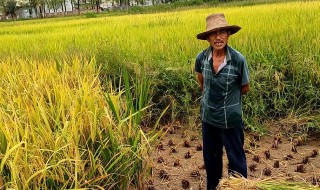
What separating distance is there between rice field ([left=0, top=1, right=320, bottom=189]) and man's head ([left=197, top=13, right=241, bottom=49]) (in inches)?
19.9

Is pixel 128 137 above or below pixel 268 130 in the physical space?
above

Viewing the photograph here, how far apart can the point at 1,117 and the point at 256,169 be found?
1.82 meters

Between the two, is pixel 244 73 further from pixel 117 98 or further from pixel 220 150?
pixel 117 98

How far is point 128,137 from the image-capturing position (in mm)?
2141

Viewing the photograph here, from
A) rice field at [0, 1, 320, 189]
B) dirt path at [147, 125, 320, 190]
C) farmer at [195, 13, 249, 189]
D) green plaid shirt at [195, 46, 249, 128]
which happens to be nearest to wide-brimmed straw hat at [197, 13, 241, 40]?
farmer at [195, 13, 249, 189]

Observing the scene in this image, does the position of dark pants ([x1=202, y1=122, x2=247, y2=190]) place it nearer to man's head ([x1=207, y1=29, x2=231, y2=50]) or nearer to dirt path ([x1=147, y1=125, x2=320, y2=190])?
dirt path ([x1=147, y1=125, x2=320, y2=190])

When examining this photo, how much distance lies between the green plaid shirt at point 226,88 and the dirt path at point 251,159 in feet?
1.36

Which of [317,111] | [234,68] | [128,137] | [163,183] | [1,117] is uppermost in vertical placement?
[234,68]

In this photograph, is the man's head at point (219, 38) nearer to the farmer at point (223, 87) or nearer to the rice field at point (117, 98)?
the farmer at point (223, 87)

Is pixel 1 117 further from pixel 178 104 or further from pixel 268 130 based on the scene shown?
pixel 268 130

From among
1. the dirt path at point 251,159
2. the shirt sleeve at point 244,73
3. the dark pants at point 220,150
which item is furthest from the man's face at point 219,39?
the dirt path at point 251,159

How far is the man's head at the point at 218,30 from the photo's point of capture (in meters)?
2.08

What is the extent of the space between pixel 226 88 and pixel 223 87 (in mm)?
20

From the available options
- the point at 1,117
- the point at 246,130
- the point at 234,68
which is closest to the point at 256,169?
the point at 246,130
